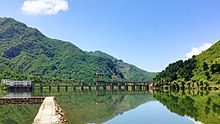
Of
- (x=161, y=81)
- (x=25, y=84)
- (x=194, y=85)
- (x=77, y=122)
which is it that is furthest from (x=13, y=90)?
(x=77, y=122)

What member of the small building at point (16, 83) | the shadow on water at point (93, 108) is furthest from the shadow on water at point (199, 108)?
the small building at point (16, 83)

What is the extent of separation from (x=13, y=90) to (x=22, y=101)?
68.3 metres

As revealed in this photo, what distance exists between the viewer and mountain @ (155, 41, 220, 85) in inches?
4407

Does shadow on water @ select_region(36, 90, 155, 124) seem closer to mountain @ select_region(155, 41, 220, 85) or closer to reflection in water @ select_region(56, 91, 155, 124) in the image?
reflection in water @ select_region(56, 91, 155, 124)

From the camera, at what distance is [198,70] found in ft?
415

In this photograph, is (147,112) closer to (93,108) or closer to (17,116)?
(93,108)

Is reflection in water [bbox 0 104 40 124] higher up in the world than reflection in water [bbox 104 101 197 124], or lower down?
higher up

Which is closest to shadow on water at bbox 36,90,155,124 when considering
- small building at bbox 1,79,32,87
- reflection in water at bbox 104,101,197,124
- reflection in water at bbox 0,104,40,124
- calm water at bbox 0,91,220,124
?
calm water at bbox 0,91,220,124

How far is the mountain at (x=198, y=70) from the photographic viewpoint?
112m

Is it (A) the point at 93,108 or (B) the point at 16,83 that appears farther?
(B) the point at 16,83

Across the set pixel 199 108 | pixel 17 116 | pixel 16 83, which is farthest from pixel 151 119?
pixel 16 83

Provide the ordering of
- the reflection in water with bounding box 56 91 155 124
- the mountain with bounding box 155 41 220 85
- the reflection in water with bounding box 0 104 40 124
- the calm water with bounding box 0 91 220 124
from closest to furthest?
the reflection in water with bounding box 0 104 40 124 < the calm water with bounding box 0 91 220 124 < the reflection in water with bounding box 56 91 155 124 < the mountain with bounding box 155 41 220 85

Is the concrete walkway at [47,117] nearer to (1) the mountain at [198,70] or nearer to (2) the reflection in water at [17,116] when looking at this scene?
(2) the reflection in water at [17,116]

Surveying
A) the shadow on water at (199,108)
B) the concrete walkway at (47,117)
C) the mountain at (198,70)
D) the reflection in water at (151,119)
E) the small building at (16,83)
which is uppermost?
the mountain at (198,70)
